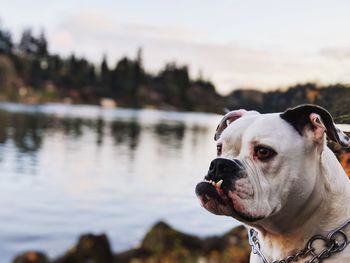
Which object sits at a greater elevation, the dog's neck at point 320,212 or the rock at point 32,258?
the dog's neck at point 320,212

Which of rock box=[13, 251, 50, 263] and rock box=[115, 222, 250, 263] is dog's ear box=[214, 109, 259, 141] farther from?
rock box=[13, 251, 50, 263]

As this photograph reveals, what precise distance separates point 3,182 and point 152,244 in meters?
15.2

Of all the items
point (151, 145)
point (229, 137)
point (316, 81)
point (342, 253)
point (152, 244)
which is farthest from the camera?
point (151, 145)

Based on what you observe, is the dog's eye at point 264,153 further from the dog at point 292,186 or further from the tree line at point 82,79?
the tree line at point 82,79

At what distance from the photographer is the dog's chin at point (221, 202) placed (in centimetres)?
246

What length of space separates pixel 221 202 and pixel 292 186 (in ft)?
1.00

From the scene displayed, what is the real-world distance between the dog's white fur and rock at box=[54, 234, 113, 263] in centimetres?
910

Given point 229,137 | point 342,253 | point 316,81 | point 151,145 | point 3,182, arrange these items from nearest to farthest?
point 342,253 → point 229,137 → point 316,81 → point 3,182 → point 151,145

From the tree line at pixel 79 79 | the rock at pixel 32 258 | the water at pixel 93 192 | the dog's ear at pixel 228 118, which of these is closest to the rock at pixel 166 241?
the water at pixel 93 192

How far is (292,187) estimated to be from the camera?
243cm

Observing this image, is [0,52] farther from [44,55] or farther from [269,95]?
[269,95]

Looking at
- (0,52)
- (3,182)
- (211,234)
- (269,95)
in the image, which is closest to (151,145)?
(3,182)

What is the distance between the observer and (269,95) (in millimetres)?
3500

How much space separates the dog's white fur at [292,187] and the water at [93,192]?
4.82ft
